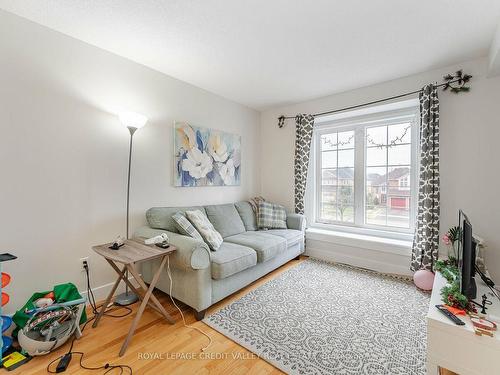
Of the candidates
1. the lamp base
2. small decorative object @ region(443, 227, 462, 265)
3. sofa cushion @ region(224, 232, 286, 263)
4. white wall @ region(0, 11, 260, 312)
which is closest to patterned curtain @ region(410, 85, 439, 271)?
small decorative object @ region(443, 227, 462, 265)

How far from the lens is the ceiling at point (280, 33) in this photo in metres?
1.71

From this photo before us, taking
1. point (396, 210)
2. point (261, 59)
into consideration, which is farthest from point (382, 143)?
point (261, 59)

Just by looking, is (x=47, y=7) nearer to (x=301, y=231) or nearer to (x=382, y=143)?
(x=301, y=231)

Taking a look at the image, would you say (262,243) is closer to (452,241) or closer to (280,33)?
(452,241)

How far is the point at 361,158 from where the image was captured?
3414 millimetres

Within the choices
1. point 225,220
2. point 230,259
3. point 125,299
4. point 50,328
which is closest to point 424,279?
point 230,259

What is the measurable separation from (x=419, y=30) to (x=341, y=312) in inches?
99.3

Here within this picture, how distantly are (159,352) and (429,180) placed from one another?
10.0 feet

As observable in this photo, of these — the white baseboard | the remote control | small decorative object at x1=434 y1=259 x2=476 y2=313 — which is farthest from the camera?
the white baseboard

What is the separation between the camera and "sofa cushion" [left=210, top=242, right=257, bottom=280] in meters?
2.03

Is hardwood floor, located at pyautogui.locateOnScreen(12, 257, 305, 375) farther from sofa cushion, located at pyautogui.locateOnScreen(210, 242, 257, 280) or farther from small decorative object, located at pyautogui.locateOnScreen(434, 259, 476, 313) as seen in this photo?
small decorative object, located at pyautogui.locateOnScreen(434, 259, 476, 313)

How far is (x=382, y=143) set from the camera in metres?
3.25

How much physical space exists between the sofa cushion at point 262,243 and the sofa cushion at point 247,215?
33 cm

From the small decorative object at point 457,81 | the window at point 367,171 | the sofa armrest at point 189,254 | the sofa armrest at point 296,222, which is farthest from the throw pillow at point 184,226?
the small decorative object at point 457,81
